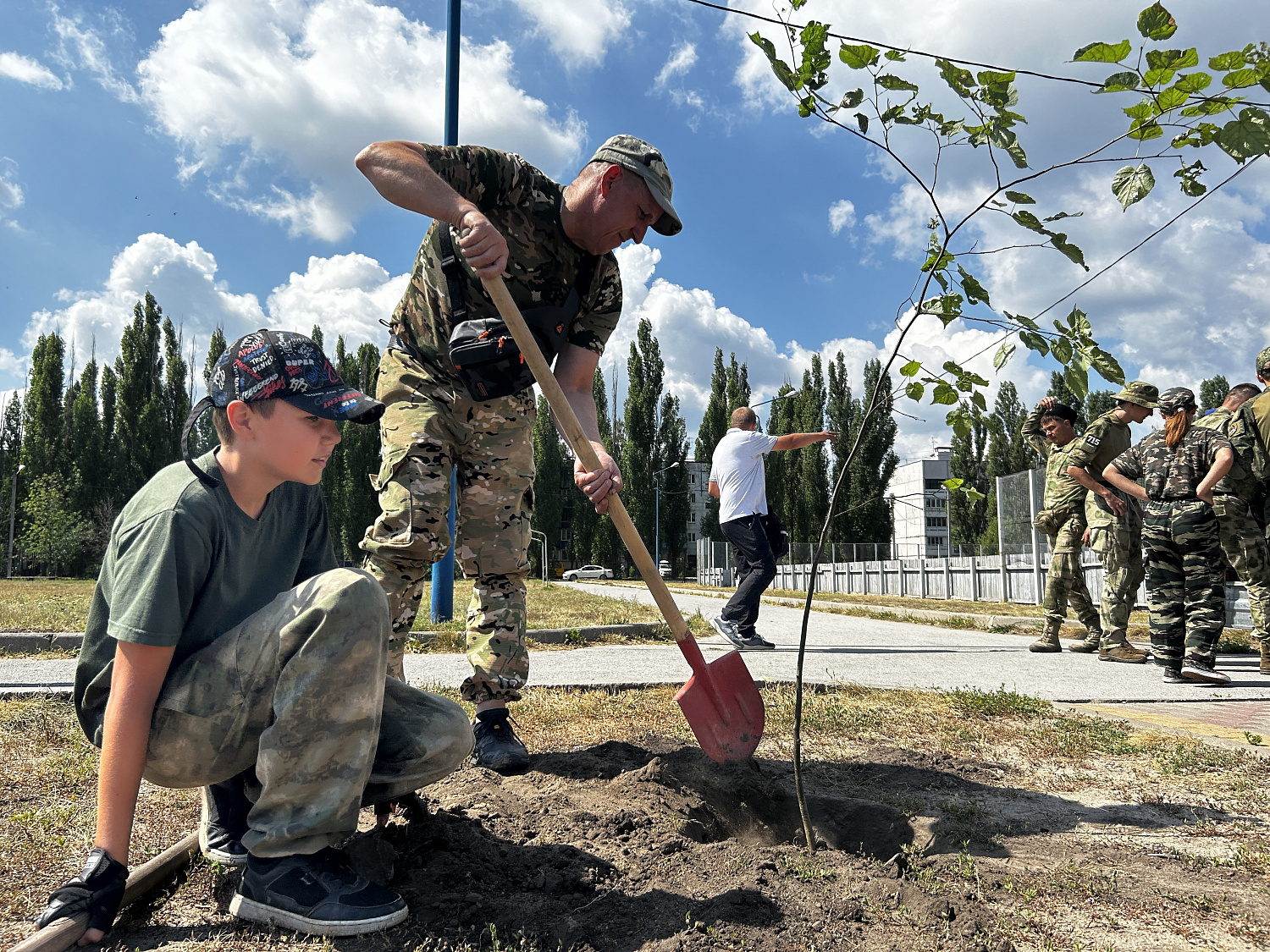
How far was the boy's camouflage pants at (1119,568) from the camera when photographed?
6.44m

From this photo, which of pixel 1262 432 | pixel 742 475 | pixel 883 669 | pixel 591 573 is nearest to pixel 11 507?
pixel 591 573

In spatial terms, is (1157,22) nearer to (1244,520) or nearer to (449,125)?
(1244,520)

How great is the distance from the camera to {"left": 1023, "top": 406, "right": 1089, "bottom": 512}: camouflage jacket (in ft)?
23.4

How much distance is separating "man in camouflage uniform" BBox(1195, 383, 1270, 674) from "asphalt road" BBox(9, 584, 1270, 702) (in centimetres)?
59

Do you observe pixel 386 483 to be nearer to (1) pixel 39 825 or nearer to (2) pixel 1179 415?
A: (1) pixel 39 825

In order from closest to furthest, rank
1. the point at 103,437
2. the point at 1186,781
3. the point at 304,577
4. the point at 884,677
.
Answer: the point at 304,577, the point at 1186,781, the point at 884,677, the point at 103,437

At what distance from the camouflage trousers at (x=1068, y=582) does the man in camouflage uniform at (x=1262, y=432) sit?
133cm

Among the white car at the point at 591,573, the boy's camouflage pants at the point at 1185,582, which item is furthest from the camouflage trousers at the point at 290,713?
the white car at the point at 591,573

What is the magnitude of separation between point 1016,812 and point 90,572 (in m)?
51.6

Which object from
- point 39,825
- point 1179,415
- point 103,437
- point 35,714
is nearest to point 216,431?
point 39,825

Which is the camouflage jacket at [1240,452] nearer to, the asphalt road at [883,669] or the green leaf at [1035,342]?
the asphalt road at [883,669]

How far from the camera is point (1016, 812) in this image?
249cm

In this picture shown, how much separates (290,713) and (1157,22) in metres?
2.35

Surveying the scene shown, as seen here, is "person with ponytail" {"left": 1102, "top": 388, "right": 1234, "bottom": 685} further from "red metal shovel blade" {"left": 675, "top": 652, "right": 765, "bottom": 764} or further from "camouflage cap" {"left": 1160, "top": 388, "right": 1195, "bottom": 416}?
"red metal shovel blade" {"left": 675, "top": 652, "right": 765, "bottom": 764}
